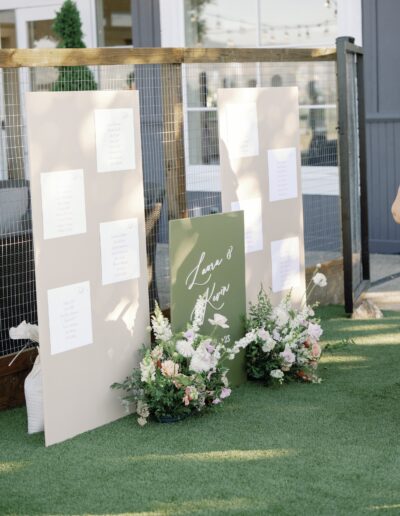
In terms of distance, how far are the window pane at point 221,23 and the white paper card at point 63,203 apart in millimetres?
5289

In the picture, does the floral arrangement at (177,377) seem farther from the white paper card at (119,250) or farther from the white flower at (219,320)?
the white paper card at (119,250)

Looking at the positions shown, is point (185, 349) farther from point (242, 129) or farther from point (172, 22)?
point (172, 22)

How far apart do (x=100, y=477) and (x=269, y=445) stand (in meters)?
0.70

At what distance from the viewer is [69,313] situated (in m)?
4.07

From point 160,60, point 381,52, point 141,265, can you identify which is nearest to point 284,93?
point 160,60

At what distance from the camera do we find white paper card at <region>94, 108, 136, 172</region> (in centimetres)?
419

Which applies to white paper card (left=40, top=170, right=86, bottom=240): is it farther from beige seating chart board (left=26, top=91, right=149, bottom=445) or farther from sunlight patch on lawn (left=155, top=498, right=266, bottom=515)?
sunlight patch on lawn (left=155, top=498, right=266, bottom=515)

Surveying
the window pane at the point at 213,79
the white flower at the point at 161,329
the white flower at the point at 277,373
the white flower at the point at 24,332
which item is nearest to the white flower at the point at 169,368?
the white flower at the point at 161,329

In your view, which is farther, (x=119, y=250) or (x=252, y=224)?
(x=252, y=224)

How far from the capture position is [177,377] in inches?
164

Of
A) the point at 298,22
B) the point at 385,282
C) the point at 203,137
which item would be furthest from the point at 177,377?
the point at 298,22

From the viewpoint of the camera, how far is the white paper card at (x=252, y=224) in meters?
5.09

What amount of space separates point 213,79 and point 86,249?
5.37 m

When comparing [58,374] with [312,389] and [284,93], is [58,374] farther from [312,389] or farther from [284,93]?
[284,93]
